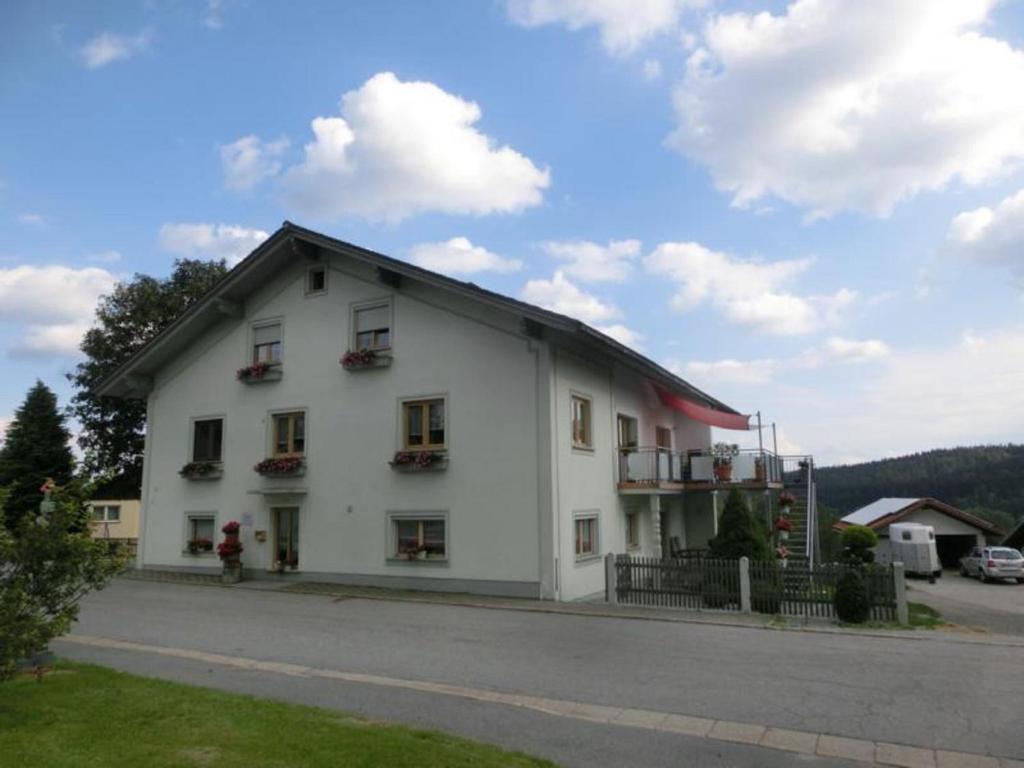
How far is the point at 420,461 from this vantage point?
18922mm

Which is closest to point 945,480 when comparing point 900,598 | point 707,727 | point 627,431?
point 627,431

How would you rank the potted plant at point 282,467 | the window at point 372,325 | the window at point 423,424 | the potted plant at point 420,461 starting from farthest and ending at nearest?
the potted plant at point 282,467
the window at point 372,325
the window at point 423,424
the potted plant at point 420,461

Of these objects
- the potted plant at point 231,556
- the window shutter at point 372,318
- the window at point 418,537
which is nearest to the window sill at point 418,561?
the window at point 418,537

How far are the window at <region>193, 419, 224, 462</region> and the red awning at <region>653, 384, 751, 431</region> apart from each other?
559 inches

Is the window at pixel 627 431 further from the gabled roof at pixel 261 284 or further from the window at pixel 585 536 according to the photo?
the window at pixel 585 536

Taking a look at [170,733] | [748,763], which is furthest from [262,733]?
[748,763]

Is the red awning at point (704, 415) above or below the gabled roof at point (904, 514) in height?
above

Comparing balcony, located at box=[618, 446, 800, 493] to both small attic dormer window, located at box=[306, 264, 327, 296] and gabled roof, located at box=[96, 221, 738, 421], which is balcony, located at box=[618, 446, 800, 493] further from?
small attic dormer window, located at box=[306, 264, 327, 296]

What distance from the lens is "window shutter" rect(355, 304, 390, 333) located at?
2064 cm

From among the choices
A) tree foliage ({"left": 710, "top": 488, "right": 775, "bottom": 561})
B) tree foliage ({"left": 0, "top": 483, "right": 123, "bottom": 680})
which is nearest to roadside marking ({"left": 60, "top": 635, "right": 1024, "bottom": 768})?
tree foliage ({"left": 0, "top": 483, "right": 123, "bottom": 680})

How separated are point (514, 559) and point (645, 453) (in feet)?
19.8

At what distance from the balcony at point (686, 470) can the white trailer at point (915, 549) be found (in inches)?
727

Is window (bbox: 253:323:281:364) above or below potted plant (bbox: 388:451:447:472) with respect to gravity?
above

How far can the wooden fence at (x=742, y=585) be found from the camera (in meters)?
15.0
